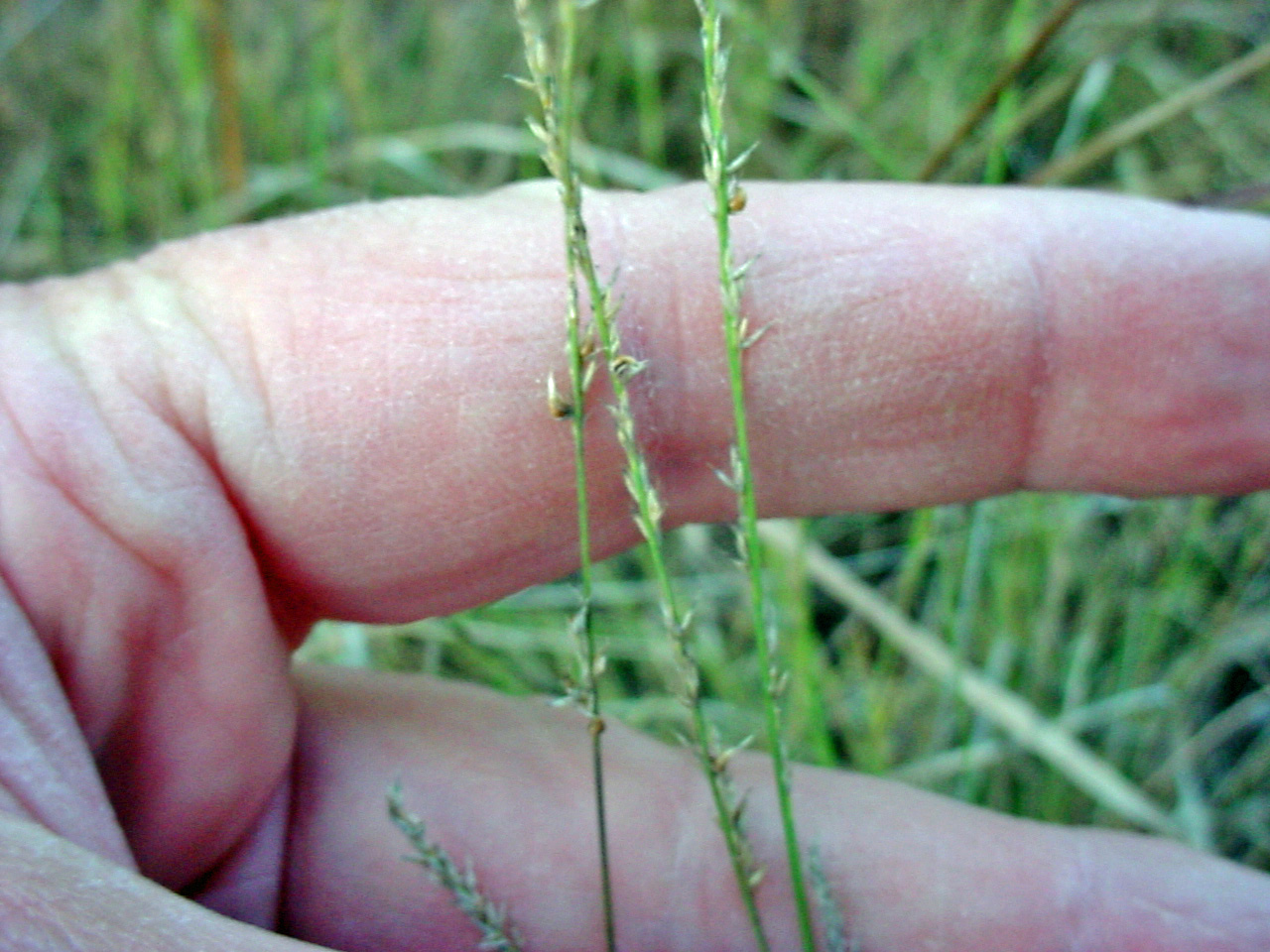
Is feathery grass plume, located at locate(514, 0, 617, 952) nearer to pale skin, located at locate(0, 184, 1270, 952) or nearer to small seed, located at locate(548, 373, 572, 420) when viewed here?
small seed, located at locate(548, 373, 572, 420)

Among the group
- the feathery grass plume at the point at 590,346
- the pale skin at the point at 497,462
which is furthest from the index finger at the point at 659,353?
the feathery grass plume at the point at 590,346

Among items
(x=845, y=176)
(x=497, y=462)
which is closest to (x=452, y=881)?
(x=497, y=462)

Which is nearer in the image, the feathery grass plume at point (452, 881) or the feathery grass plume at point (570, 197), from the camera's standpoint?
the feathery grass plume at point (570, 197)

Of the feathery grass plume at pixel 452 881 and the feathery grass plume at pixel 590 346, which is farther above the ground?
the feathery grass plume at pixel 590 346

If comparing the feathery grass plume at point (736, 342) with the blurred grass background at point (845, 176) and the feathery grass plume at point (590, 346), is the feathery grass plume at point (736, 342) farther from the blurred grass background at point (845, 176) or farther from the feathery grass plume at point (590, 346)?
the blurred grass background at point (845, 176)

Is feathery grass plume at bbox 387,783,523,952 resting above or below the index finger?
below

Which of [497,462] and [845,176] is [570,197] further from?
[845,176]

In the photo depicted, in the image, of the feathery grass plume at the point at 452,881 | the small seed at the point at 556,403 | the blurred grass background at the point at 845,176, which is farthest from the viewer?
the blurred grass background at the point at 845,176

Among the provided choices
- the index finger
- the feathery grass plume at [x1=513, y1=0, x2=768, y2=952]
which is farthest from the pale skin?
the feathery grass plume at [x1=513, y1=0, x2=768, y2=952]
